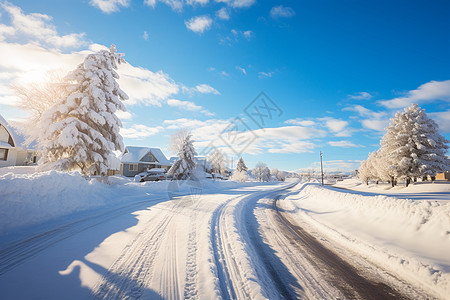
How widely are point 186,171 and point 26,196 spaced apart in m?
21.5

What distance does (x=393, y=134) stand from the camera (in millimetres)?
24875

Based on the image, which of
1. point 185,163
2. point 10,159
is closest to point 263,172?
point 185,163

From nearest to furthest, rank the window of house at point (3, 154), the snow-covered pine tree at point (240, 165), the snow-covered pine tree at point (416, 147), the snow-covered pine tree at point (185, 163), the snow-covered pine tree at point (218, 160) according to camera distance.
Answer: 1. the window of house at point (3, 154)
2. the snow-covered pine tree at point (416, 147)
3. the snow-covered pine tree at point (185, 163)
4. the snow-covered pine tree at point (218, 160)
5. the snow-covered pine tree at point (240, 165)

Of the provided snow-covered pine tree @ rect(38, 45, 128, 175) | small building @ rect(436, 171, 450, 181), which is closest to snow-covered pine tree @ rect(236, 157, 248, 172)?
small building @ rect(436, 171, 450, 181)

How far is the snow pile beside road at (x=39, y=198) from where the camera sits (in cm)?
584

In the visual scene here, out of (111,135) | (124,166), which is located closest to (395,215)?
(111,135)

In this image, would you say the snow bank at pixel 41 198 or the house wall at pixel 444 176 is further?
the house wall at pixel 444 176

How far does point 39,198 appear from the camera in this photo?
694 centimetres

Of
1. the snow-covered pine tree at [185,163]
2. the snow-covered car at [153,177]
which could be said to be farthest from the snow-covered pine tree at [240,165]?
the snow-covered car at [153,177]

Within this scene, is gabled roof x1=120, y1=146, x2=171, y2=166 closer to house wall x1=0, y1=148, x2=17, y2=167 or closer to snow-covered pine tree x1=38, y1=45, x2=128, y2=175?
house wall x1=0, y1=148, x2=17, y2=167

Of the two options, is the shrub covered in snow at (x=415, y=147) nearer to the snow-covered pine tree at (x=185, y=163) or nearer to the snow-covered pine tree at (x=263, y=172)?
the snow-covered pine tree at (x=185, y=163)

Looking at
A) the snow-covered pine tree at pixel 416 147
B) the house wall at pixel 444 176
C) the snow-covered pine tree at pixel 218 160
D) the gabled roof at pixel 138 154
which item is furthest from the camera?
the snow-covered pine tree at pixel 218 160

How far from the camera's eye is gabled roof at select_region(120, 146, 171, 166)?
1568 inches

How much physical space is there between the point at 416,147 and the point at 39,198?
35.5m
